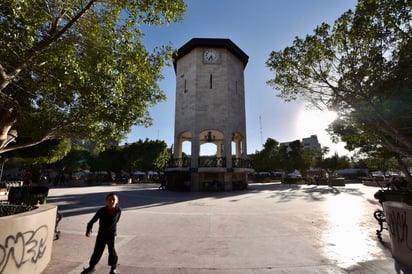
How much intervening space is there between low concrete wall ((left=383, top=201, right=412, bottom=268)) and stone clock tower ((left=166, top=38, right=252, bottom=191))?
56.8ft

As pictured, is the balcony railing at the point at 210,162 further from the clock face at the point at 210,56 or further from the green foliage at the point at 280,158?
the green foliage at the point at 280,158

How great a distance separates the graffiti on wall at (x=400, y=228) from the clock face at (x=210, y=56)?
23.0m

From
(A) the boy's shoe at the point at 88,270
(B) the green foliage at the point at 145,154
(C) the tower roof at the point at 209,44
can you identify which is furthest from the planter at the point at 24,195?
(B) the green foliage at the point at 145,154

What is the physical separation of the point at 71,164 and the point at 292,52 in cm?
4754

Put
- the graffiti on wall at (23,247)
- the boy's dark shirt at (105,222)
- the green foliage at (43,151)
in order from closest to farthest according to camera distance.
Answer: the graffiti on wall at (23,247)
the boy's dark shirt at (105,222)
the green foliage at (43,151)

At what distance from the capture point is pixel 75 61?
5.19 m

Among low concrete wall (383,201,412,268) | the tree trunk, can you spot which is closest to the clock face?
the tree trunk

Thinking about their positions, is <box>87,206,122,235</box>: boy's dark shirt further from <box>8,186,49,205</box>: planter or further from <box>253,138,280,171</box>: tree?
<box>253,138,280,171</box>: tree

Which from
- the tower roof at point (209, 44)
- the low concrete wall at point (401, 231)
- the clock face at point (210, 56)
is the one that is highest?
the tower roof at point (209, 44)

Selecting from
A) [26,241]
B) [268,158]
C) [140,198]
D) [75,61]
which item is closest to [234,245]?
[26,241]

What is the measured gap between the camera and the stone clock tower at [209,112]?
904 inches

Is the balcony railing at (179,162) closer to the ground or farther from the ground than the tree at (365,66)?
closer to the ground

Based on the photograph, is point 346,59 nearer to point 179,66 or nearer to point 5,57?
point 5,57

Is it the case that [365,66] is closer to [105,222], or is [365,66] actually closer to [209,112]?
[105,222]
